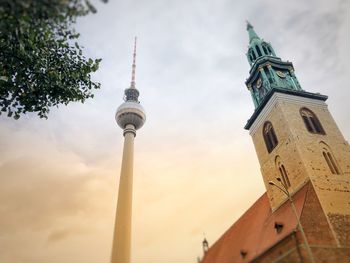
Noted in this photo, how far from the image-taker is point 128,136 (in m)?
57.8

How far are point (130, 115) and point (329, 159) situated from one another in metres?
42.3

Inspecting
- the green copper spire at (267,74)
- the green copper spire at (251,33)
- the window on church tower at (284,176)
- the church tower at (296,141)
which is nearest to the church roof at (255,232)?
the church tower at (296,141)

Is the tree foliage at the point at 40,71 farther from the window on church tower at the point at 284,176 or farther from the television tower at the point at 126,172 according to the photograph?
the television tower at the point at 126,172

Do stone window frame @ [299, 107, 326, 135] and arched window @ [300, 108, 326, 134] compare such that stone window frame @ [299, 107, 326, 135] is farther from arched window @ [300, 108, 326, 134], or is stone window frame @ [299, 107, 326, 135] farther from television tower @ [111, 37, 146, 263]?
television tower @ [111, 37, 146, 263]

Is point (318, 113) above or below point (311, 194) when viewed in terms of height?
above

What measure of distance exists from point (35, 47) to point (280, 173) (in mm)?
23093

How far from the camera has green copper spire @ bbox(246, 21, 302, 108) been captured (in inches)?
1240

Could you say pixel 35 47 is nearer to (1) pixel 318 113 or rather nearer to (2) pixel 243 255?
(2) pixel 243 255

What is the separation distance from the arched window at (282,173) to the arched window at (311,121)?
4.12 meters

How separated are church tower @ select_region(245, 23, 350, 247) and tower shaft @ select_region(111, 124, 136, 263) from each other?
23.4 meters

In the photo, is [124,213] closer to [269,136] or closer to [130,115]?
[130,115]

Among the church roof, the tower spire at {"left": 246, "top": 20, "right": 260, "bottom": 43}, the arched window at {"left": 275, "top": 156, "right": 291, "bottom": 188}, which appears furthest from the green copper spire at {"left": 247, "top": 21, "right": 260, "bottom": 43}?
the church roof

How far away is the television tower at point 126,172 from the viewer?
137 feet

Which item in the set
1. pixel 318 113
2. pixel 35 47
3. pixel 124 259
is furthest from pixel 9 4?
pixel 124 259
